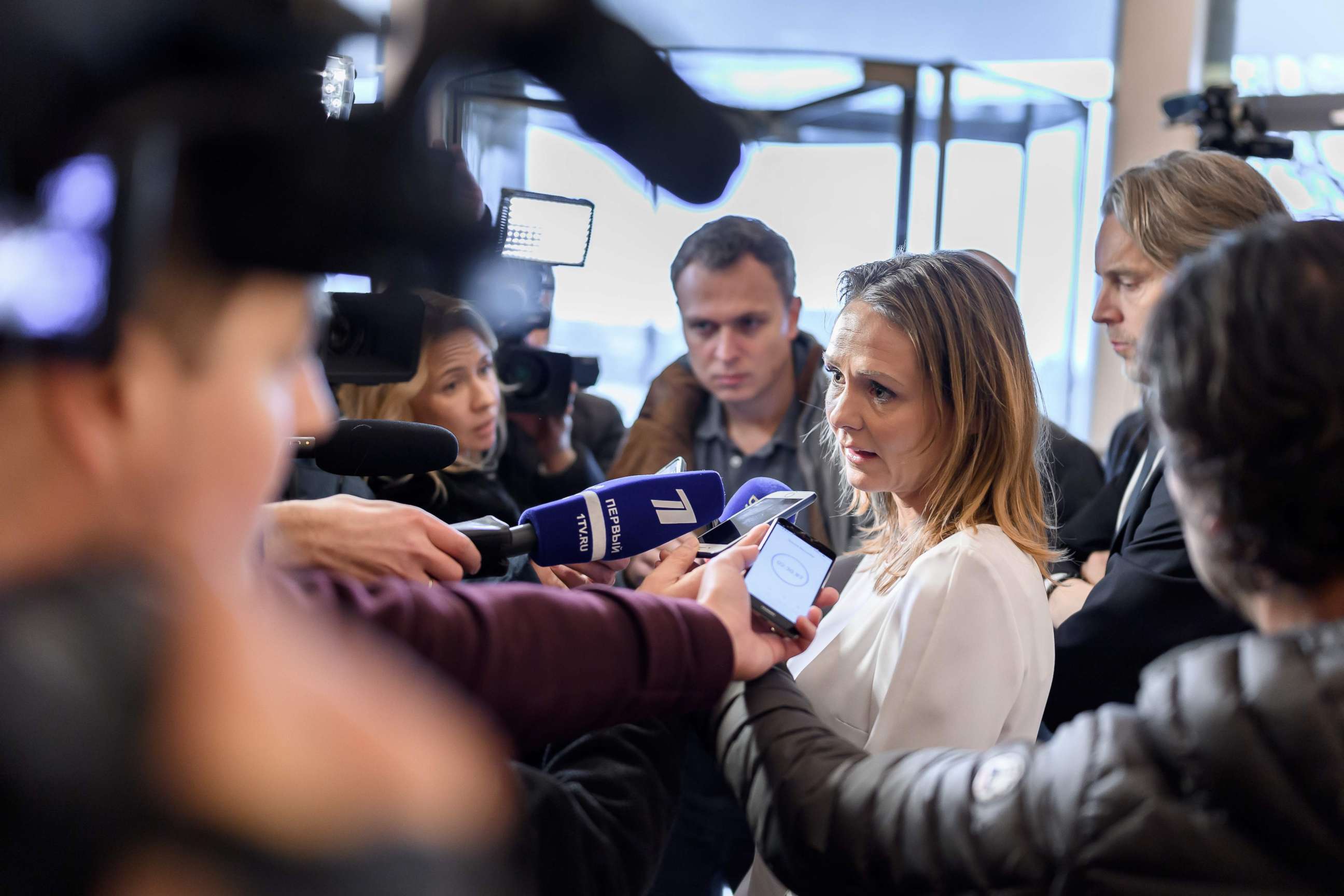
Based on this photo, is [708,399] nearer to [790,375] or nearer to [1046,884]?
[790,375]

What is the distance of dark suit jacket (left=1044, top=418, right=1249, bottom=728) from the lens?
56.1 inches

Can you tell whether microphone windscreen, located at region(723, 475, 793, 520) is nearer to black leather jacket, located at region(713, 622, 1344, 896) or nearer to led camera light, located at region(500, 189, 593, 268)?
led camera light, located at region(500, 189, 593, 268)

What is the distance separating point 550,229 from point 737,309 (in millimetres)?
889

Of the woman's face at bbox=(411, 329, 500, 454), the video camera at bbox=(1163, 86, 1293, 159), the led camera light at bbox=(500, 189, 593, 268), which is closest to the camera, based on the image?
the led camera light at bbox=(500, 189, 593, 268)

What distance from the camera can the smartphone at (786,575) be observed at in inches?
37.9

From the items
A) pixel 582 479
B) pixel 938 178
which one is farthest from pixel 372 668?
pixel 938 178

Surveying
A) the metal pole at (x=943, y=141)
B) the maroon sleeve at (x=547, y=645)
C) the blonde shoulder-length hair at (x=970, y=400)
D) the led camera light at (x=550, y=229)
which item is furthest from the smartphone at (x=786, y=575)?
the metal pole at (x=943, y=141)

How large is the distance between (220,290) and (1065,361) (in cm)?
491

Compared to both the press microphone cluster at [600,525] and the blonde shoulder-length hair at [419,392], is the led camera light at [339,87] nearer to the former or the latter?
the press microphone cluster at [600,525]

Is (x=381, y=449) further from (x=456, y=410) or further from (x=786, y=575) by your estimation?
(x=456, y=410)

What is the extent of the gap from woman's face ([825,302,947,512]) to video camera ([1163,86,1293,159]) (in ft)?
6.95

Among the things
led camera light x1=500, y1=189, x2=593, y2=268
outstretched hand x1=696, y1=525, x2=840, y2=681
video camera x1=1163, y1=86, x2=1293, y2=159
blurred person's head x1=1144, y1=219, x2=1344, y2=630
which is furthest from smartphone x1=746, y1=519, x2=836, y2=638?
video camera x1=1163, y1=86, x2=1293, y2=159

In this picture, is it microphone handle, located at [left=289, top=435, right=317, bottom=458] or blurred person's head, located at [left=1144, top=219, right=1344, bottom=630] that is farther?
microphone handle, located at [left=289, top=435, right=317, bottom=458]

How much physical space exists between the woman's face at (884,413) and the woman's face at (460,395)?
38.9 inches
